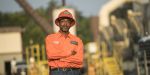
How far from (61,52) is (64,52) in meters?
0.04

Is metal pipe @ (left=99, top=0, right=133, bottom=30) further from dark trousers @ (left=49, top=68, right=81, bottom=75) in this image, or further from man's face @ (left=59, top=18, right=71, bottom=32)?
dark trousers @ (left=49, top=68, right=81, bottom=75)

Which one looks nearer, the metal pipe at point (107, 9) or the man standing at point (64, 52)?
the man standing at point (64, 52)

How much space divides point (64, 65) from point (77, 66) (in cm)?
19

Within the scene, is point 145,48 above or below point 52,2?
below

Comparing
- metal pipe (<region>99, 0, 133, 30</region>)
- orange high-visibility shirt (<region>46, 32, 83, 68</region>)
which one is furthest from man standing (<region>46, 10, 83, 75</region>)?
metal pipe (<region>99, 0, 133, 30</region>)

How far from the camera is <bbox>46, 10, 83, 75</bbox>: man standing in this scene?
21.4 ft

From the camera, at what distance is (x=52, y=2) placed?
9519cm

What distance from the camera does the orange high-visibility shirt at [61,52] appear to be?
652 centimetres

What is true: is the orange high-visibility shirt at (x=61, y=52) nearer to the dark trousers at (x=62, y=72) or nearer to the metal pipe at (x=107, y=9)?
the dark trousers at (x=62, y=72)

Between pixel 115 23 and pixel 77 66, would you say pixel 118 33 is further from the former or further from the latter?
pixel 77 66

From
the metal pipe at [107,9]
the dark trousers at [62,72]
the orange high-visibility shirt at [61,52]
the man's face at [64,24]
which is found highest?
the metal pipe at [107,9]

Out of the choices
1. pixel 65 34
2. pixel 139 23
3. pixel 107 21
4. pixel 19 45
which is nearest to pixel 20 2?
pixel 107 21

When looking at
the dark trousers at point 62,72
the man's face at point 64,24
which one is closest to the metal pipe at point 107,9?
the man's face at point 64,24

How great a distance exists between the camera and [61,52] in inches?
258
